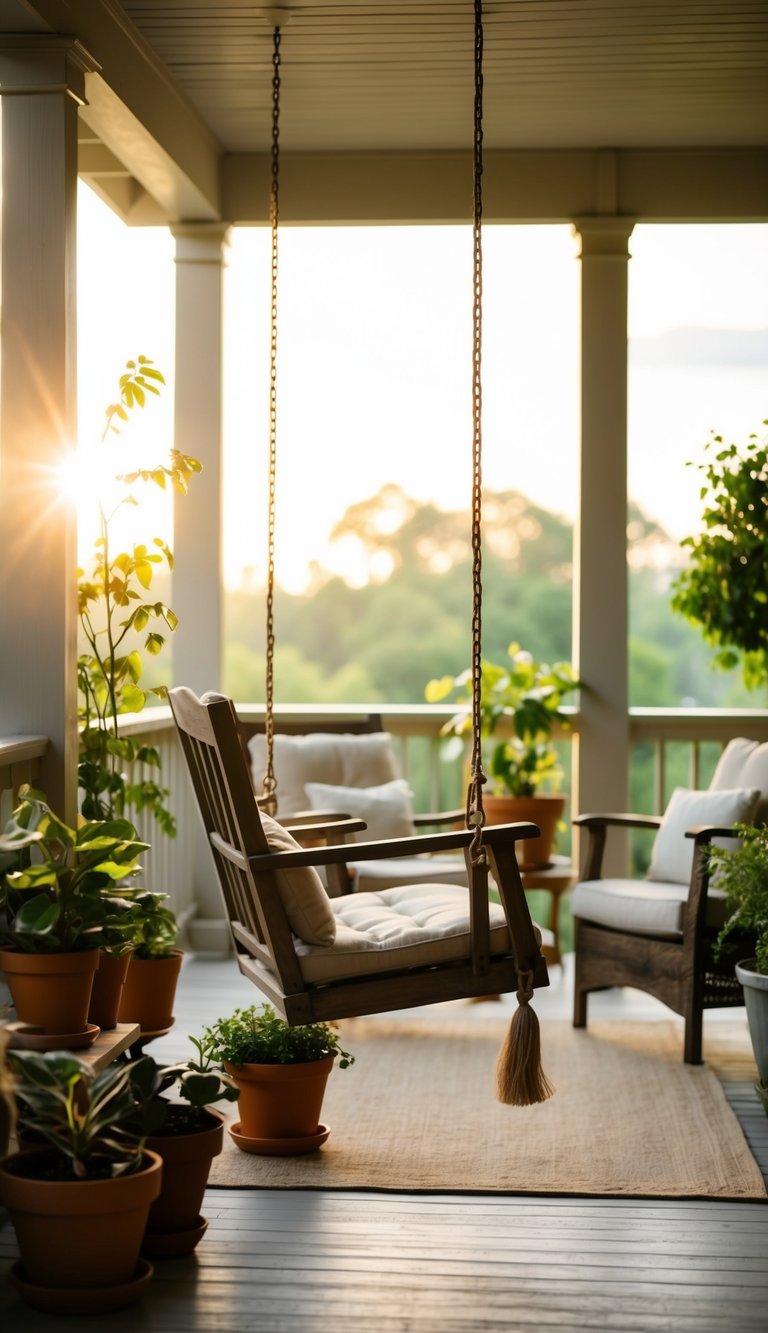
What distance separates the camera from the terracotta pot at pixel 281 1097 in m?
3.29

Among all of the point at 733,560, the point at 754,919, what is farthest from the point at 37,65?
the point at 733,560

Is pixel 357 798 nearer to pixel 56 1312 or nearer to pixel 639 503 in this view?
pixel 56 1312

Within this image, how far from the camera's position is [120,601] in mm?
4223

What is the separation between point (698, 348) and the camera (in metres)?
20.4

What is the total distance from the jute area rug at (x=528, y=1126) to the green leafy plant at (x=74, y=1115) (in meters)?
0.68

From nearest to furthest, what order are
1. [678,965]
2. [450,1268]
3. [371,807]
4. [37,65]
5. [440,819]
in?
[450,1268] → [37,65] → [678,965] → [440,819] → [371,807]

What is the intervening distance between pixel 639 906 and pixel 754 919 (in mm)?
653

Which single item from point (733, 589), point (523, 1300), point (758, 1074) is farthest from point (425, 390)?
point (523, 1300)

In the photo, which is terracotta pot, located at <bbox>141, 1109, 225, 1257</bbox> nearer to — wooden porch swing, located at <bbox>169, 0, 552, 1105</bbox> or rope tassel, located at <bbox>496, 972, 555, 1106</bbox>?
wooden porch swing, located at <bbox>169, 0, 552, 1105</bbox>

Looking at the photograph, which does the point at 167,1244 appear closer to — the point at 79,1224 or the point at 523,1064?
the point at 79,1224

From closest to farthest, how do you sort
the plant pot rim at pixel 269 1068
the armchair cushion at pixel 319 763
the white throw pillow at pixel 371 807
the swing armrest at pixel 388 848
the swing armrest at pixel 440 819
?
the swing armrest at pixel 388 848 < the plant pot rim at pixel 269 1068 < the swing armrest at pixel 440 819 < the white throw pillow at pixel 371 807 < the armchair cushion at pixel 319 763

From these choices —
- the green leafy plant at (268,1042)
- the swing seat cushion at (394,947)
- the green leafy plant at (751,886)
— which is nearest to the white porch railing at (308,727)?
the green leafy plant at (751,886)

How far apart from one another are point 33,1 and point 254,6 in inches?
38.7

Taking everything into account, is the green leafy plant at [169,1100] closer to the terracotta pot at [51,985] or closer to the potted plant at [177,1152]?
the potted plant at [177,1152]
